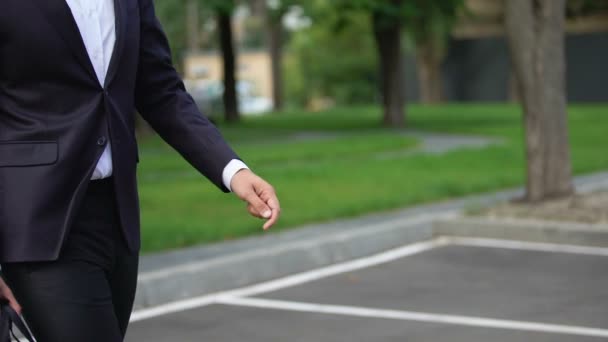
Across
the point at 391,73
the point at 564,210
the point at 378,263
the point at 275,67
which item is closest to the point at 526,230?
the point at 564,210

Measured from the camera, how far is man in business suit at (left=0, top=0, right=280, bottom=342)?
3.14 metres

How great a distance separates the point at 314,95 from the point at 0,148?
64.9 meters

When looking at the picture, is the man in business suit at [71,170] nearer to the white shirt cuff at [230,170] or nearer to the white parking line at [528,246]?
the white shirt cuff at [230,170]

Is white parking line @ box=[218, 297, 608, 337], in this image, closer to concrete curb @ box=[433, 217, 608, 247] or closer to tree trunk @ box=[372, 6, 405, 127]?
concrete curb @ box=[433, 217, 608, 247]

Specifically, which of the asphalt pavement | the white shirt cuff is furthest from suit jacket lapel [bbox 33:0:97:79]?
the asphalt pavement

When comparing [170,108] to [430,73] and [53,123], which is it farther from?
[430,73]

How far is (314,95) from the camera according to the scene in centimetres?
6794

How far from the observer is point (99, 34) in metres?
3.28

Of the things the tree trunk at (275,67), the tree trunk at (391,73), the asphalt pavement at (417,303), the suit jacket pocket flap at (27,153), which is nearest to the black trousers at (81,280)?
the suit jacket pocket flap at (27,153)

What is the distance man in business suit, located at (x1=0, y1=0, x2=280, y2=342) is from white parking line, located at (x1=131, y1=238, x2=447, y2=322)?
3.95 meters

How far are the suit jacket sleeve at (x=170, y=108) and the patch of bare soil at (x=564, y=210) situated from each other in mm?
6866

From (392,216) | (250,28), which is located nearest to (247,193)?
(392,216)

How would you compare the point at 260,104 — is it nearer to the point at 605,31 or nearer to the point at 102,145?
the point at 605,31

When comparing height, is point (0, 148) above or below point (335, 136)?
above
